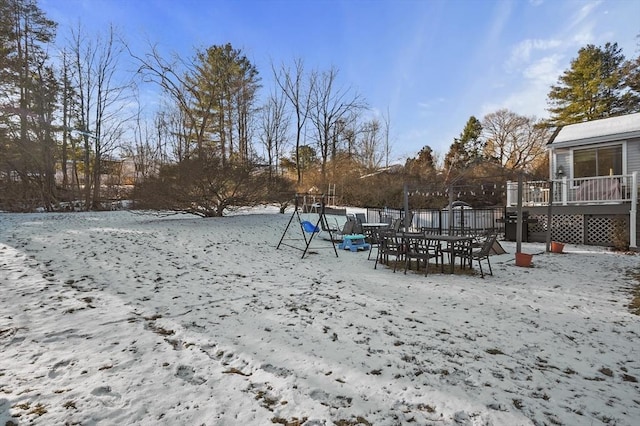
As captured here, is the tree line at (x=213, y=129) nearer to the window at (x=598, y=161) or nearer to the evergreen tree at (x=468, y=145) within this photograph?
the evergreen tree at (x=468, y=145)

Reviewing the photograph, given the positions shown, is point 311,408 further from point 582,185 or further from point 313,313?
point 582,185

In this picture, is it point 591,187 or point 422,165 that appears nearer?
point 591,187

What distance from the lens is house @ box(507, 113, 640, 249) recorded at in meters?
10.3

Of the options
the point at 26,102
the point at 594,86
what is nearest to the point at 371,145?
the point at 594,86

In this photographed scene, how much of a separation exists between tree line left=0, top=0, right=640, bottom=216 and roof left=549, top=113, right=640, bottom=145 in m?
3.84

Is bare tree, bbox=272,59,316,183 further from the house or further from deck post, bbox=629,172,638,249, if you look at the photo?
deck post, bbox=629,172,638,249

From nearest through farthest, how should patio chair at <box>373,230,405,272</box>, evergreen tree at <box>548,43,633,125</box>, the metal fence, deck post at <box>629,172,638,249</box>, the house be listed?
patio chair at <box>373,230,405,272</box> → deck post at <box>629,172,638,249</box> → the house → the metal fence → evergreen tree at <box>548,43,633,125</box>

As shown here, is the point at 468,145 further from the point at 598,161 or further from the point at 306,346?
the point at 306,346

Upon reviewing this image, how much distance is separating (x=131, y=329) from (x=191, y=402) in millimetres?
1724

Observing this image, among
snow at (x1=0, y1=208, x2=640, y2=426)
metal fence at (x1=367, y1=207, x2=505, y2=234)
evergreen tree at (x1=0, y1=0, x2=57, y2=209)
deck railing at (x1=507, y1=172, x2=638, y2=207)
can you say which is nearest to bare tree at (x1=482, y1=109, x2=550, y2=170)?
metal fence at (x1=367, y1=207, x2=505, y2=234)

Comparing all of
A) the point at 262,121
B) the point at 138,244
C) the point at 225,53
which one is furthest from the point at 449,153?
the point at 138,244

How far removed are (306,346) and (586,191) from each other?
12506mm

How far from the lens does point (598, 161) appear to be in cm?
1272

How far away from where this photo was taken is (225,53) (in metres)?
23.5
